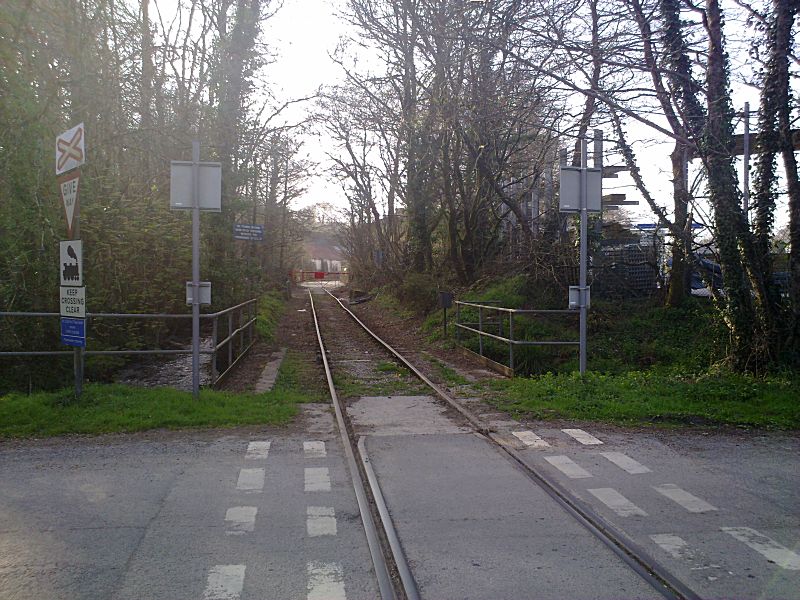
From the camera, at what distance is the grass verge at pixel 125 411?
7996 millimetres

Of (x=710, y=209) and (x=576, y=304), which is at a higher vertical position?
(x=710, y=209)

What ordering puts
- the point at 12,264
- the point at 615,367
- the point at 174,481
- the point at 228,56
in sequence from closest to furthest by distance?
the point at 174,481 → the point at 12,264 → the point at 615,367 → the point at 228,56

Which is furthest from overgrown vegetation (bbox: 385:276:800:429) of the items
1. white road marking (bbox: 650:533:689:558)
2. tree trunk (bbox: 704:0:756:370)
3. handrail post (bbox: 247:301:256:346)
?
handrail post (bbox: 247:301:256:346)

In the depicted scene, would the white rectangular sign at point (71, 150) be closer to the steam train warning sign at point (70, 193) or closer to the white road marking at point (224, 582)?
the steam train warning sign at point (70, 193)

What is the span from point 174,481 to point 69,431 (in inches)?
96.4

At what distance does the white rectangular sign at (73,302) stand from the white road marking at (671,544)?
6.69 metres

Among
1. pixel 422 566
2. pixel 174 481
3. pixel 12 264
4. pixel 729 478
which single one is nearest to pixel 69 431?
pixel 174 481

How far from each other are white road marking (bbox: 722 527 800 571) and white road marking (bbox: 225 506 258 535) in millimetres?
3282

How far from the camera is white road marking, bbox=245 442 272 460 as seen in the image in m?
6.93

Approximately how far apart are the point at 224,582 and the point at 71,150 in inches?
238

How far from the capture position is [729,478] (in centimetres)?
624

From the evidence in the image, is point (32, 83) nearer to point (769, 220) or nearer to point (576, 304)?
point (576, 304)

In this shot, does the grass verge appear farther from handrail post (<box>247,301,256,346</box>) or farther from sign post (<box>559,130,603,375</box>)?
handrail post (<box>247,301,256,346</box>)

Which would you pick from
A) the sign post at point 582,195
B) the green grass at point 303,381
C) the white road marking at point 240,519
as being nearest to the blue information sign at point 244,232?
the green grass at point 303,381
